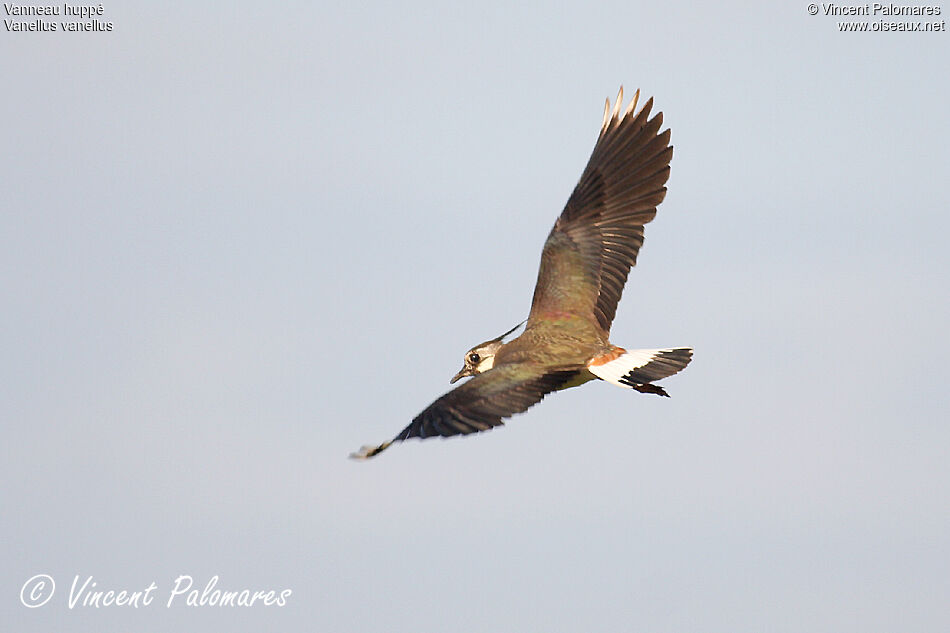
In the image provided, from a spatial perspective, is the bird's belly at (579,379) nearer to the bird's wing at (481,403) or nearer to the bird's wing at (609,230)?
the bird's wing at (481,403)

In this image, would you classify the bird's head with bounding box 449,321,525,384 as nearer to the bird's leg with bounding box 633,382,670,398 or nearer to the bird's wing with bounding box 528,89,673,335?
the bird's wing with bounding box 528,89,673,335

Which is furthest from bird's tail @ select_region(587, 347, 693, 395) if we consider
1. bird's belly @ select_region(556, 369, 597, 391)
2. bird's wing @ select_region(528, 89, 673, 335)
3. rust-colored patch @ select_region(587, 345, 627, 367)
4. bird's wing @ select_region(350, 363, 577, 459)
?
bird's wing @ select_region(528, 89, 673, 335)

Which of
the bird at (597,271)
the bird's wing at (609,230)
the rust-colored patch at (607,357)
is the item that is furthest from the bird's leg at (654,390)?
the bird's wing at (609,230)

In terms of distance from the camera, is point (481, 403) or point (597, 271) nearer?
point (481, 403)

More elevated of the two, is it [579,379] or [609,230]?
[609,230]

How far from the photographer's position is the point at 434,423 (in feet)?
44.6

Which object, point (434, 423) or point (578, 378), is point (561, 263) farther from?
Answer: point (434, 423)

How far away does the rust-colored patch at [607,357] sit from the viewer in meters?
15.5

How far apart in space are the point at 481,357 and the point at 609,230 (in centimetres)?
220

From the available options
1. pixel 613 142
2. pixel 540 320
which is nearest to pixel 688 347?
pixel 540 320

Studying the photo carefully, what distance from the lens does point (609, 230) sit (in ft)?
55.7

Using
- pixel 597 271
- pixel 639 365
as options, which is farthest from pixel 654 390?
pixel 597 271

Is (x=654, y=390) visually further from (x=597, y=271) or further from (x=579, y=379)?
(x=597, y=271)

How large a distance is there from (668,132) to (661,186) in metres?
0.66
